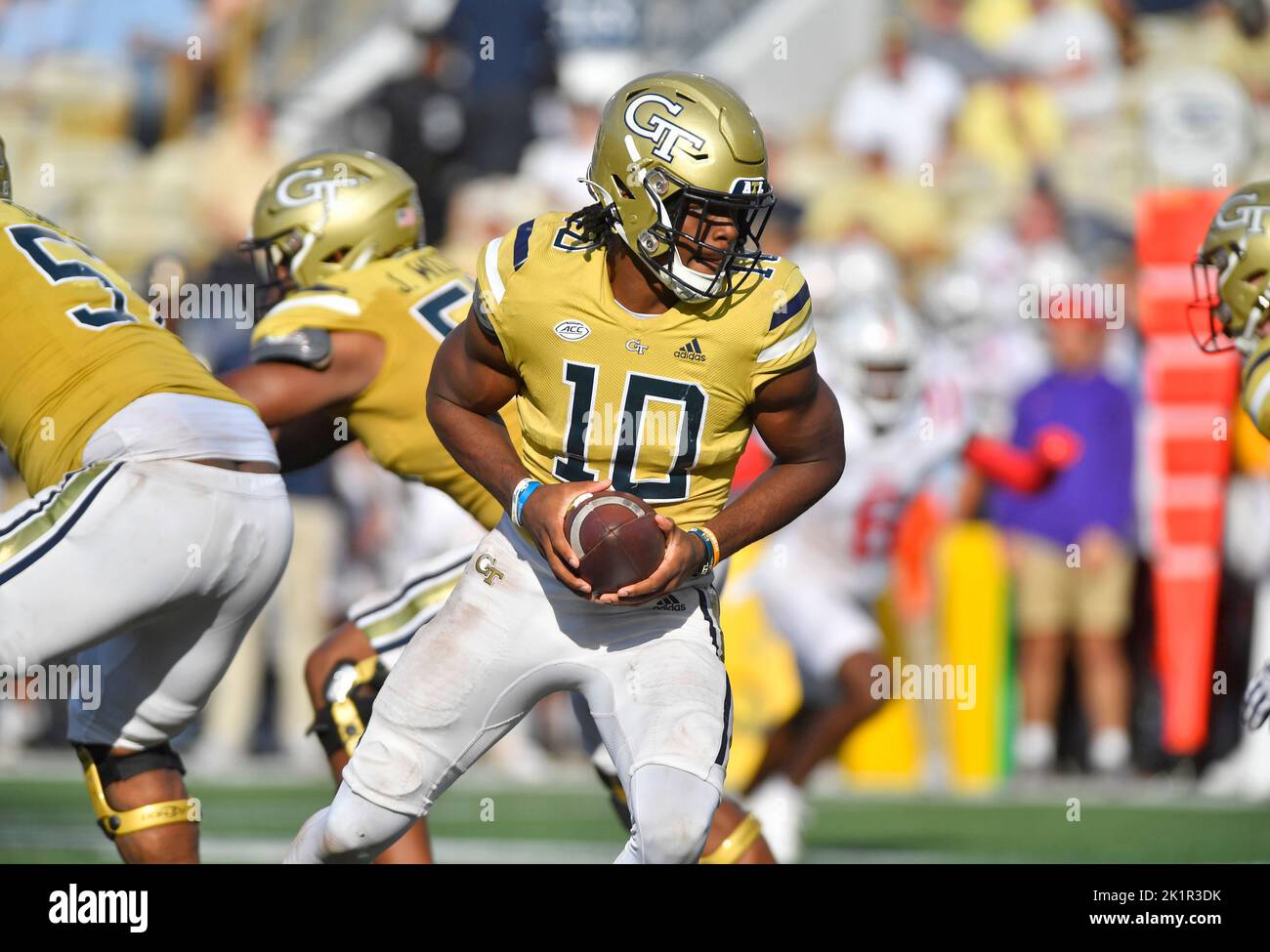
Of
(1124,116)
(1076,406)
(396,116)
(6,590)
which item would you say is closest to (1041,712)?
(1076,406)

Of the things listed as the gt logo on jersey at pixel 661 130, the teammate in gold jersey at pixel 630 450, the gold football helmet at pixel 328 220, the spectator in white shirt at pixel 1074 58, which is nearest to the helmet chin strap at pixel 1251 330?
the teammate in gold jersey at pixel 630 450

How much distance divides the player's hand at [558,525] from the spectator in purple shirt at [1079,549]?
6.01 meters

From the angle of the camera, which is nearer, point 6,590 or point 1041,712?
point 6,590

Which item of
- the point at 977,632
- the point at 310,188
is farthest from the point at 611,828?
the point at 310,188

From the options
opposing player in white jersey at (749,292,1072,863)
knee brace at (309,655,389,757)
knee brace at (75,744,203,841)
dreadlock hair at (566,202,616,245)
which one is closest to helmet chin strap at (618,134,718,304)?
dreadlock hair at (566,202,616,245)

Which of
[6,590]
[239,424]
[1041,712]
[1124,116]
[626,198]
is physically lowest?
[1041,712]

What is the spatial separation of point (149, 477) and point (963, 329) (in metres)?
6.38

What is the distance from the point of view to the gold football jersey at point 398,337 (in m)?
5.11

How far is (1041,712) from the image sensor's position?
9703 mm

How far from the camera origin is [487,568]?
14.3 ft

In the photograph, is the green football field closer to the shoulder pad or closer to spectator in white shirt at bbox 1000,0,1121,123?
the shoulder pad

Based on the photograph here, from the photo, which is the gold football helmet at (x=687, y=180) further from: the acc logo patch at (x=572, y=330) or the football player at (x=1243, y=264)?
the football player at (x=1243, y=264)
